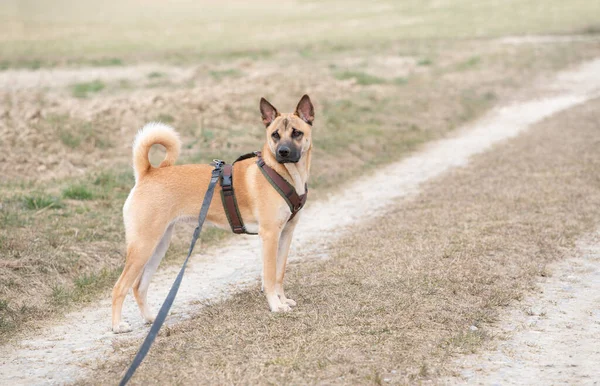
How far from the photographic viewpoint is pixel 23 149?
42.7 ft

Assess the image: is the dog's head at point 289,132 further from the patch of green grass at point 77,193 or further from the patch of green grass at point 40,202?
the patch of green grass at point 77,193

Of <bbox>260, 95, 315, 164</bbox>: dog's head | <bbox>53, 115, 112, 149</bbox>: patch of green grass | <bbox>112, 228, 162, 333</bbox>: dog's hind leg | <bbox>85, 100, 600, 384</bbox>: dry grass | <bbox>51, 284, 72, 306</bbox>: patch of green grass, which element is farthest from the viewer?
<bbox>53, 115, 112, 149</bbox>: patch of green grass

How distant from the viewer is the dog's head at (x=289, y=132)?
21.1ft

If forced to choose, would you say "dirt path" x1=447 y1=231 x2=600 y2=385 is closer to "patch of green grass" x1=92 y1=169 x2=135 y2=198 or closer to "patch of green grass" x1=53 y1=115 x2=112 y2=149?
"patch of green grass" x1=92 y1=169 x2=135 y2=198

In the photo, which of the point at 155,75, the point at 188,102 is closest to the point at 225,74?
the point at 155,75

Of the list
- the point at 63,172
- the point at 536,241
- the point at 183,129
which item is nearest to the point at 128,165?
the point at 63,172

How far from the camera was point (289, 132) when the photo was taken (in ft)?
21.3

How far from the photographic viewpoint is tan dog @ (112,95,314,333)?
6.35m

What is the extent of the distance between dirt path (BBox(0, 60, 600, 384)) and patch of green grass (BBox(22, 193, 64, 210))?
7.71 ft

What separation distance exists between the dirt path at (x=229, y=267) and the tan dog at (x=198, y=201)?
43cm

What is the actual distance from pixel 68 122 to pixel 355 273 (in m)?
9.01

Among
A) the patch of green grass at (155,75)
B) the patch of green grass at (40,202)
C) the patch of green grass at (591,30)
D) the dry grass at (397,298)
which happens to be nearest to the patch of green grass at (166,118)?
the patch of green grass at (40,202)

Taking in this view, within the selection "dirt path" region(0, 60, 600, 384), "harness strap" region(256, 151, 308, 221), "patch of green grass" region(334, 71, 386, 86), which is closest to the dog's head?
"harness strap" region(256, 151, 308, 221)

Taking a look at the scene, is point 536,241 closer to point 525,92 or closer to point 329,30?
point 525,92
